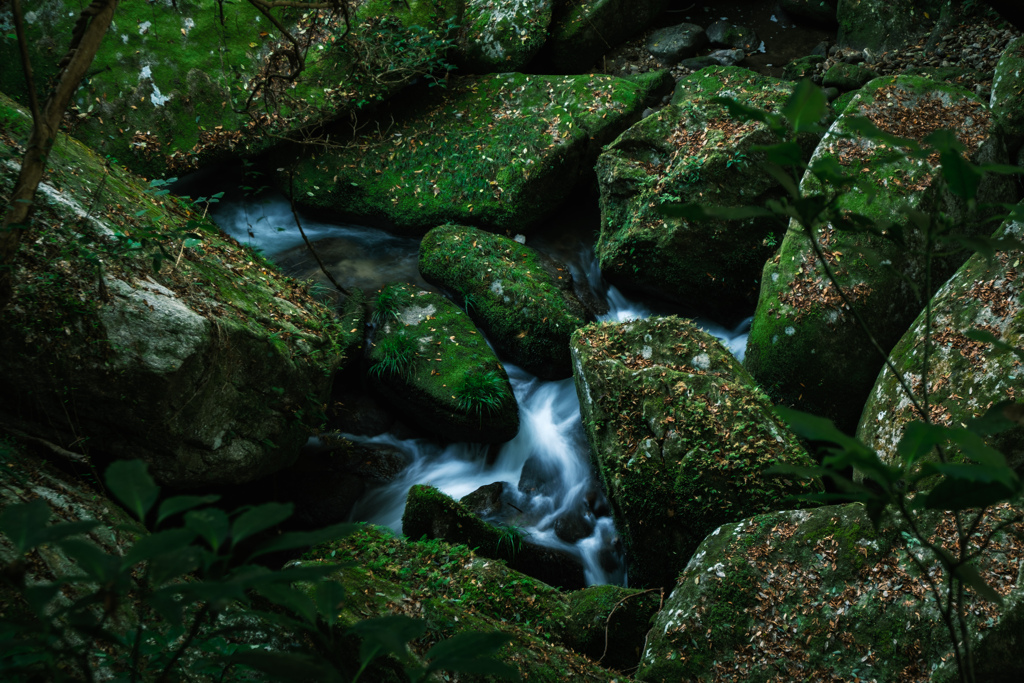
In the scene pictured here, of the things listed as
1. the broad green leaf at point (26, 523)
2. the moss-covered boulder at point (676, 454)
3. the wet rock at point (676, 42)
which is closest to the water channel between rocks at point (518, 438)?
the moss-covered boulder at point (676, 454)

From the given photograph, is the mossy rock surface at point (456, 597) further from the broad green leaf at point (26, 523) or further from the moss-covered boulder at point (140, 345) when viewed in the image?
the broad green leaf at point (26, 523)

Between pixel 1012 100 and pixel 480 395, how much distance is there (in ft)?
19.8

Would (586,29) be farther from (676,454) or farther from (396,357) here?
(676,454)

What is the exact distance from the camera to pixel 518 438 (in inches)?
255

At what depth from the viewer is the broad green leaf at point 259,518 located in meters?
0.75

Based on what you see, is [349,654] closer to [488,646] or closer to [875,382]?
[488,646]

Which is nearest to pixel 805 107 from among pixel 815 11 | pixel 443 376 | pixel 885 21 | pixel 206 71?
pixel 443 376

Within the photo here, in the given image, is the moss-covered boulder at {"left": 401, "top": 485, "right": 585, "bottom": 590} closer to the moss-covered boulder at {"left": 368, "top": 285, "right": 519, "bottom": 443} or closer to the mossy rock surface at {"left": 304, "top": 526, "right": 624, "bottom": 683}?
the mossy rock surface at {"left": 304, "top": 526, "right": 624, "bottom": 683}

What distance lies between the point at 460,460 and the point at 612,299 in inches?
113

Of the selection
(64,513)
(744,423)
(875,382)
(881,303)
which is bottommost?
(64,513)

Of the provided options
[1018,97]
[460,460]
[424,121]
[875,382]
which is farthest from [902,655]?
[424,121]

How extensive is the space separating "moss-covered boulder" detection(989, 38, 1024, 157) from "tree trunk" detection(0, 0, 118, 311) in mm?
7393

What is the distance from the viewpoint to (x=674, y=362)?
5.46 metres

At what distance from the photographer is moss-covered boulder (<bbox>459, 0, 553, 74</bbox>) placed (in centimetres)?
913
